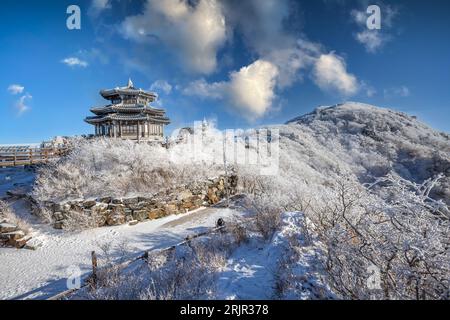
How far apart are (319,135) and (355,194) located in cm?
5807

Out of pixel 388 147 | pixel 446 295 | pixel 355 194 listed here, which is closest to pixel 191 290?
pixel 446 295

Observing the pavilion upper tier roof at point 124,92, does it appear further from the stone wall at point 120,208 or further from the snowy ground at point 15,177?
the stone wall at point 120,208

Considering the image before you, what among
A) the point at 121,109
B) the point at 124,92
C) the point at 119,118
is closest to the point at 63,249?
the point at 119,118

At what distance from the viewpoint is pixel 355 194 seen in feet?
20.1

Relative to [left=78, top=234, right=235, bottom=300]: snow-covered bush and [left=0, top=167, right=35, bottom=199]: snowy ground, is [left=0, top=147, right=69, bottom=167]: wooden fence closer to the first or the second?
[left=0, top=167, right=35, bottom=199]: snowy ground

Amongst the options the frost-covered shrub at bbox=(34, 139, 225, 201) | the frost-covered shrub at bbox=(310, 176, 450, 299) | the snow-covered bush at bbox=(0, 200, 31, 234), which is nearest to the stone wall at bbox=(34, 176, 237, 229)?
the frost-covered shrub at bbox=(34, 139, 225, 201)

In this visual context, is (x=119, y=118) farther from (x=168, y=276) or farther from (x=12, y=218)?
(x=168, y=276)

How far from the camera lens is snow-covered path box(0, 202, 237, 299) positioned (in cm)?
795

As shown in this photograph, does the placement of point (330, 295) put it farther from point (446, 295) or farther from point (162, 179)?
point (162, 179)

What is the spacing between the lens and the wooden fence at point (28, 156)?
59.3 ft

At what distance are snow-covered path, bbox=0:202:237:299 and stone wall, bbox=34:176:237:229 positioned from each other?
500mm

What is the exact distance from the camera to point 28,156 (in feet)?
61.8

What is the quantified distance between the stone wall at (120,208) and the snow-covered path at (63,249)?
0.50 meters

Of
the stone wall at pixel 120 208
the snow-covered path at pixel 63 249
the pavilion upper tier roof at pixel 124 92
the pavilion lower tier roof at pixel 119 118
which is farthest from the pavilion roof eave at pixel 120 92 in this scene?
the snow-covered path at pixel 63 249
